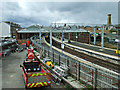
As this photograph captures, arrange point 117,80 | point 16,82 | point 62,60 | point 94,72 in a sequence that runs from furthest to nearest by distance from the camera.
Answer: point 62,60
point 16,82
point 94,72
point 117,80

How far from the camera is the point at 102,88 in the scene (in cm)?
912

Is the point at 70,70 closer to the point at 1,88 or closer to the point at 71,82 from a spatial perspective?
the point at 71,82

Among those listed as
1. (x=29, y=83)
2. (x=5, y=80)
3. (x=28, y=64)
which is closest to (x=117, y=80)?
(x=29, y=83)

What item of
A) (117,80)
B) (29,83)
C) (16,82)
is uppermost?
(117,80)

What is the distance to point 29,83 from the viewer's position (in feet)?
33.7

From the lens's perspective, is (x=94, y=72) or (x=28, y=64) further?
(x=28, y=64)

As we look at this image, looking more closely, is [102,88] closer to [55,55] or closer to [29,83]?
[29,83]

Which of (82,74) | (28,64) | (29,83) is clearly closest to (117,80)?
(82,74)

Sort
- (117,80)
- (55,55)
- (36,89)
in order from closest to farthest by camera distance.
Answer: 1. (117,80)
2. (36,89)
3. (55,55)

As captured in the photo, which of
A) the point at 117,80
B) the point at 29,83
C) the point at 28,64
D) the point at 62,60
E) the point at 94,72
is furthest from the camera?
the point at 62,60

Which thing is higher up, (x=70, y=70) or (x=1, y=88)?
(x=70, y=70)

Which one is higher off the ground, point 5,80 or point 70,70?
point 70,70

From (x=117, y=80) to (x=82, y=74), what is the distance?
329 cm

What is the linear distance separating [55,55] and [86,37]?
4660 centimetres
